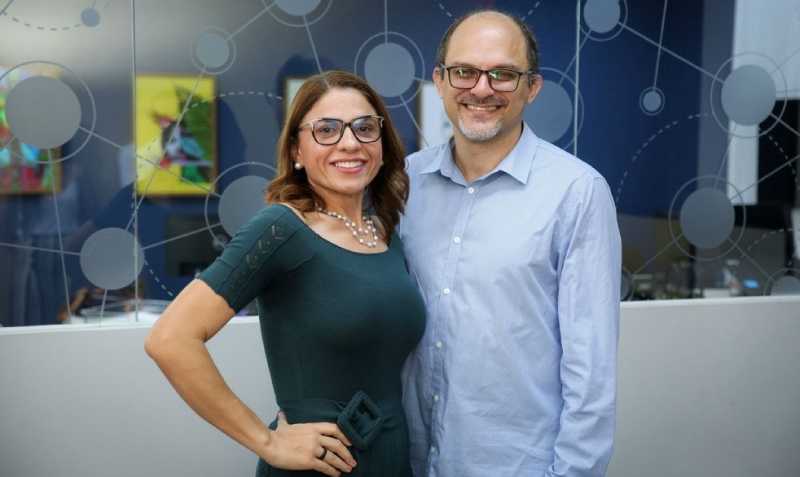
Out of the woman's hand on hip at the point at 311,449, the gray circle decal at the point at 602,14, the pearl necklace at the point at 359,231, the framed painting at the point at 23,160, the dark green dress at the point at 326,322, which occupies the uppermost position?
the gray circle decal at the point at 602,14

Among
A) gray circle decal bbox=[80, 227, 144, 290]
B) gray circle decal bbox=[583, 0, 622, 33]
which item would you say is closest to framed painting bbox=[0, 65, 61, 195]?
gray circle decal bbox=[80, 227, 144, 290]

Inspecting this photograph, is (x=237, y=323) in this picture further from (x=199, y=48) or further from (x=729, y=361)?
(x=729, y=361)

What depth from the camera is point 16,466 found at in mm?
2703

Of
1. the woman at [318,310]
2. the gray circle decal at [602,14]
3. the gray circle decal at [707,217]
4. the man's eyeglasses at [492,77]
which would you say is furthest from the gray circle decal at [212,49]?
the gray circle decal at [707,217]

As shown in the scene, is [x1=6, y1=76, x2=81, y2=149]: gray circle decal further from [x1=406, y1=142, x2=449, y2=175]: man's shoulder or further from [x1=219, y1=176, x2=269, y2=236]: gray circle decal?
[x1=406, y1=142, x2=449, y2=175]: man's shoulder

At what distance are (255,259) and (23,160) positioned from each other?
1.51 m

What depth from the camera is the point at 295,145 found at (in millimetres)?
1815

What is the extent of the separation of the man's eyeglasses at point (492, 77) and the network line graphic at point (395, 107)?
3.64ft

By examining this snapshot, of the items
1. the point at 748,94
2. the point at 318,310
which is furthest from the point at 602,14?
the point at 318,310

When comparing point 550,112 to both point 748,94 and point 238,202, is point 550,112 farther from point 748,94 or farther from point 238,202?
point 238,202

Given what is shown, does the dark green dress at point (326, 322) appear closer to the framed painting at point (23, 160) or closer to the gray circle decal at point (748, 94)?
the framed painting at point (23, 160)

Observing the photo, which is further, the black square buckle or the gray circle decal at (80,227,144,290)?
the gray circle decal at (80,227,144,290)

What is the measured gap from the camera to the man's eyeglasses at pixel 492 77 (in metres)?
1.83

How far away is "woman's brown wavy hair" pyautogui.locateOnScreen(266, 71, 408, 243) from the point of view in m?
1.77
